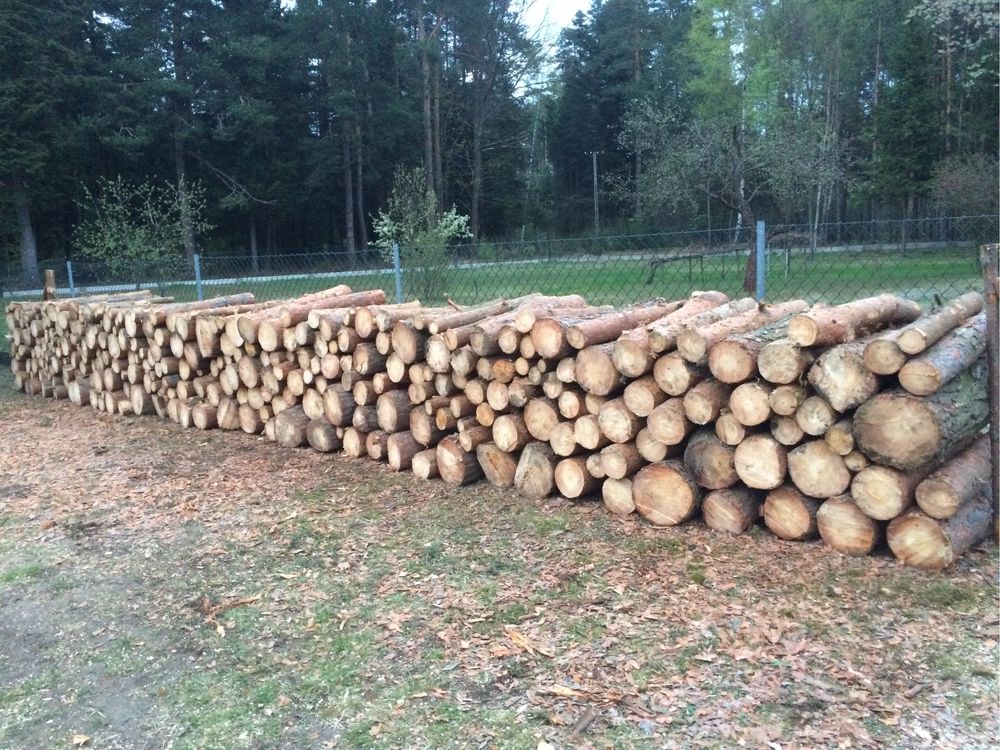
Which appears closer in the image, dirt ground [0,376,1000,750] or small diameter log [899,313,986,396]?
dirt ground [0,376,1000,750]

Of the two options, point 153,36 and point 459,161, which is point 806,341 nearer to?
point 153,36

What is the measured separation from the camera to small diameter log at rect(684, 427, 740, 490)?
12.6 ft

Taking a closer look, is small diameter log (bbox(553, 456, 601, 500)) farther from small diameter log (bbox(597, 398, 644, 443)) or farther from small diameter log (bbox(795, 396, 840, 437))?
small diameter log (bbox(795, 396, 840, 437))

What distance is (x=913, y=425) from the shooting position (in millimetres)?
3283

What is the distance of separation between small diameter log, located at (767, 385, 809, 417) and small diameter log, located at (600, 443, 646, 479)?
2.69 ft

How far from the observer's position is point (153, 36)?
28172mm

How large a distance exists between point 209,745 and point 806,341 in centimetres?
284

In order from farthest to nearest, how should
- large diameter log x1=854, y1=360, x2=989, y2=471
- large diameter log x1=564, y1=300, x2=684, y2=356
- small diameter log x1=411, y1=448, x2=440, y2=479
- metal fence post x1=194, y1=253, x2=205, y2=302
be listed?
metal fence post x1=194, y1=253, x2=205, y2=302 → small diameter log x1=411, y1=448, x2=440, y2=479 → large diameter log x1=564, y1=300, x2=684, y2=356 → large diameter log x1=854, y1=360, x2=989, y2=471

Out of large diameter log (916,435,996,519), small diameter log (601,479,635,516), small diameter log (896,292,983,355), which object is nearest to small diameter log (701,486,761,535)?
small diameter log (601,479,635,516)

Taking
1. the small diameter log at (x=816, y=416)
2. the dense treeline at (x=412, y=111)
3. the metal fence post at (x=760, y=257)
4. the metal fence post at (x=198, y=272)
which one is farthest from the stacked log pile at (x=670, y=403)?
→ the dense treeline at (x=412, y=111)

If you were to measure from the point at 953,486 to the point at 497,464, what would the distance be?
2444 mm

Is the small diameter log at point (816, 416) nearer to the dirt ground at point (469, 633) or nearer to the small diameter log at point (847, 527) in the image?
the small diameter log at point (847, 527)

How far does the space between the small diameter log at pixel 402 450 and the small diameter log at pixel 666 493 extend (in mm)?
1714

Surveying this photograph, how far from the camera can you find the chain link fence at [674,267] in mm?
6965
